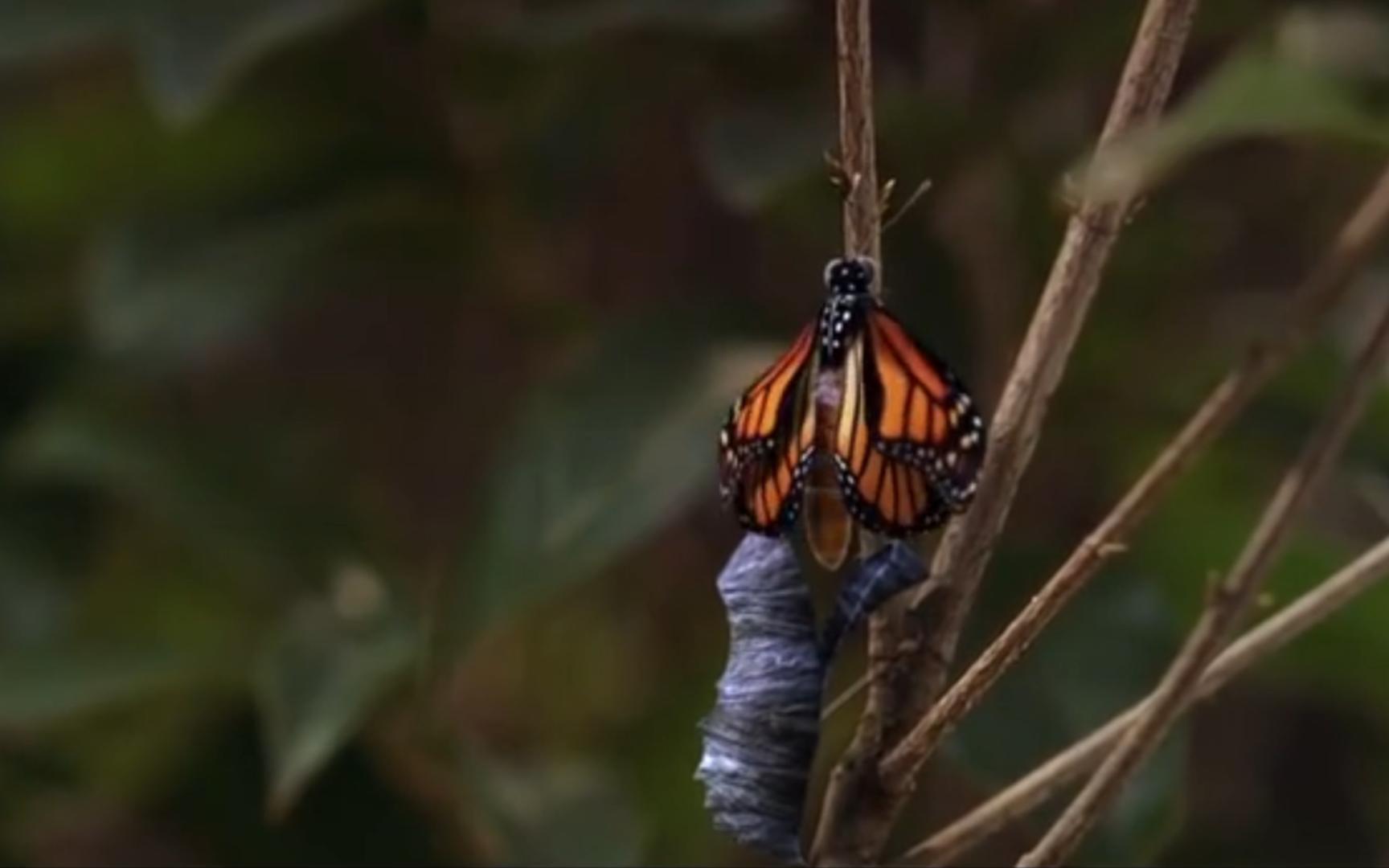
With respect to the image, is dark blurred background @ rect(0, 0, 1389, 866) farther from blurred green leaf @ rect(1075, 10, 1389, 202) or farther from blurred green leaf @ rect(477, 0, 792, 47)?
blurred green leaf @ rect(1075, 10, 1389, 202)

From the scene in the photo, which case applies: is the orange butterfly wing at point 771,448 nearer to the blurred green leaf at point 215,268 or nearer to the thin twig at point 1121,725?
the thin twig at point 1121,725

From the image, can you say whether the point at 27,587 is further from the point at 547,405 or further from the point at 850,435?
the point at 850,435

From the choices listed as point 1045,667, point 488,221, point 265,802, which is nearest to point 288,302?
point 488,221

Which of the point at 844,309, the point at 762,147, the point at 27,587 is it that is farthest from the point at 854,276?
the point at 27,587

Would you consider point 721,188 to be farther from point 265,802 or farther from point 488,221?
point 265,802

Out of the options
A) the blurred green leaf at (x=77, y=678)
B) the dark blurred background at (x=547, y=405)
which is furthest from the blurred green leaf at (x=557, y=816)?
the blurred green leaf at (x=77, y=678)
